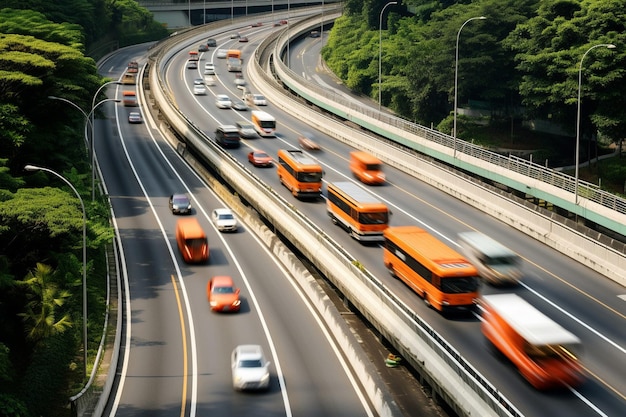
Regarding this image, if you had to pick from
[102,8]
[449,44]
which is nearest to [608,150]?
[449,44]

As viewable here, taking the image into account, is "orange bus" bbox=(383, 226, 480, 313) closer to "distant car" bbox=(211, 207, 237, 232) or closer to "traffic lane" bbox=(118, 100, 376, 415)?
"traffic lane" bbox=(118, 100, 376, 415)

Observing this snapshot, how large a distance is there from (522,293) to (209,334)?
1660 cm

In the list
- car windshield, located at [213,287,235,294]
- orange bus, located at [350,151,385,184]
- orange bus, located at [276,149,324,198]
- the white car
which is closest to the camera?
the white car

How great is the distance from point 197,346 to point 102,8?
138806mm

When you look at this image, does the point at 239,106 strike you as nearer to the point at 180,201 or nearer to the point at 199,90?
the point at 199,90

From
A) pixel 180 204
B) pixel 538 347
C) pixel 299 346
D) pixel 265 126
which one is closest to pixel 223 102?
pixel 265 126

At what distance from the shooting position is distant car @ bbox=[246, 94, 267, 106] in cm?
11175

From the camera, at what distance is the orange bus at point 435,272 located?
42.1 m

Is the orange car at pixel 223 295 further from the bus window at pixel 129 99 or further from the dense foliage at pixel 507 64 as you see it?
the bus window at pixel 129 99

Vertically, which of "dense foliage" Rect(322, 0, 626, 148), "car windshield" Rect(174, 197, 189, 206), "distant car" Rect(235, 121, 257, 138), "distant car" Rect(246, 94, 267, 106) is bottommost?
"car windshield" Rect(174, 197, 189, 206)

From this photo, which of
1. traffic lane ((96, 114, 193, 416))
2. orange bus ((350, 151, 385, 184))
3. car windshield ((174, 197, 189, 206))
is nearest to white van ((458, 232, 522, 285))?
traffic lane ((96, 114, 193, 416))

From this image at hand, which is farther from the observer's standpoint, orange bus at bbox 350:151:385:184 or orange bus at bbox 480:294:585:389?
orange bus at bbox 350:151:385:184

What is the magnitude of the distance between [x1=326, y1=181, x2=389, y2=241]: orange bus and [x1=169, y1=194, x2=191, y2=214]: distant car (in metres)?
15.4

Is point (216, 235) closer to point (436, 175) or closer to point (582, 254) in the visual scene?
point (436, 175)
